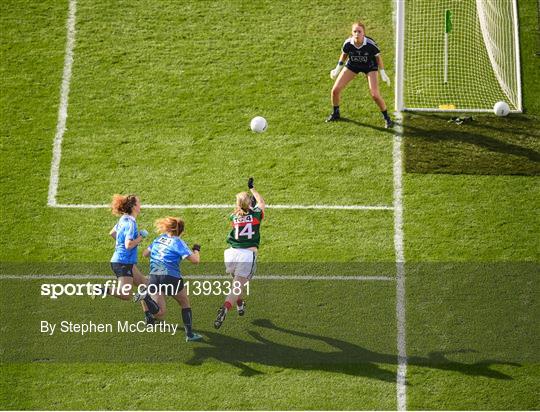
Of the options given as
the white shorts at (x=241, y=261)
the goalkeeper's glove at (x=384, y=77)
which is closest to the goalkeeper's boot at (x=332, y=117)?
the goalkeeper's glove at (x=384, y=77)

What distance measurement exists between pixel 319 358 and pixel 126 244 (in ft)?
10.4

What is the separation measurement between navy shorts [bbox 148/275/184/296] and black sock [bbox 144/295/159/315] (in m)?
0.14

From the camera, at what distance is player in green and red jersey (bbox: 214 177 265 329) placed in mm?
16375

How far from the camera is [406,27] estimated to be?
22.0 metres

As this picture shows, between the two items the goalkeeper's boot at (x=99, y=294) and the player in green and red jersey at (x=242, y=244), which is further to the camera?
the goalkeeper's boot at (x=99, y=294)

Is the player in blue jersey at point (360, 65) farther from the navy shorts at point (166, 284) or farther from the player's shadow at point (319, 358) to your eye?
the navy shorts at point (166, 284)

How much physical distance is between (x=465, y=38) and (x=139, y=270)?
327 inches

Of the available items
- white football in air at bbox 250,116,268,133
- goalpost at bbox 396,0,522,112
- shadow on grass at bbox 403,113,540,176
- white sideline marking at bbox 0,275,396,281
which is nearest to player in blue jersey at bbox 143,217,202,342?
white sideline marking at bbox 0,275,396,281

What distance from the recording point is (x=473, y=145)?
65.4 feet

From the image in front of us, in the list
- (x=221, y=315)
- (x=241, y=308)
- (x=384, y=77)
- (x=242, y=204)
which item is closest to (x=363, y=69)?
(x=384, y=77)

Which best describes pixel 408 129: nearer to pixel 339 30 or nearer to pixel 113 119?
pixel 339 30

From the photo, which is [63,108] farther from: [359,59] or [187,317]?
[187,317]

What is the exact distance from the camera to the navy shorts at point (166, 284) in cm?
1606

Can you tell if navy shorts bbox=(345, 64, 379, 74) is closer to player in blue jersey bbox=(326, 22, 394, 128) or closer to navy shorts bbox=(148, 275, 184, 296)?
player in blue jersey bbox=(326, 22, 394, 128)
